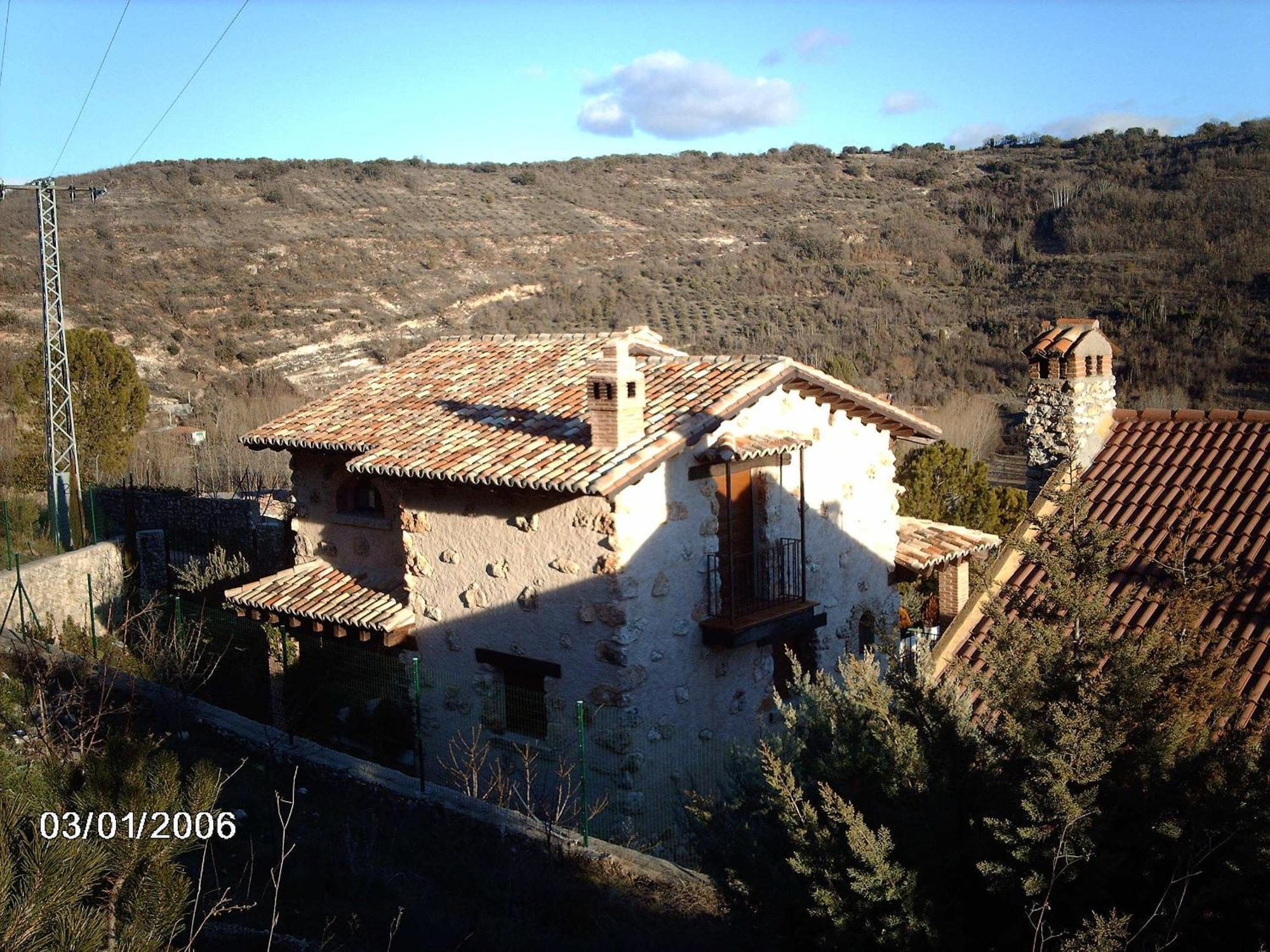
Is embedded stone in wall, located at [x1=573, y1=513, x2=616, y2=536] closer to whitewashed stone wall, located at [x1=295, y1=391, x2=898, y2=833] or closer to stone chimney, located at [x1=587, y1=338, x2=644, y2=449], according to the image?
whitewashed stone wall, located at [x1=295, y1=391, x2=898, y2=833]

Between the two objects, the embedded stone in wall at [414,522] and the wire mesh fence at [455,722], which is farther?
the embedded stone in wall at [414,522]

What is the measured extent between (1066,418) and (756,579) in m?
3.84

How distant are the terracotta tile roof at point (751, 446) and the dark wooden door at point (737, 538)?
376 mm

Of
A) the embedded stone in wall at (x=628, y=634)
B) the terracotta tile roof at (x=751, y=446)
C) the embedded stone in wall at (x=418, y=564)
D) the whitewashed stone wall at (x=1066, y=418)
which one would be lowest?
the embedded stone in wall at (x=628, y=634)

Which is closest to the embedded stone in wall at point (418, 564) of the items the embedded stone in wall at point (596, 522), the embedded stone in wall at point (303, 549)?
the embedded stone in wall at point (596, 522)

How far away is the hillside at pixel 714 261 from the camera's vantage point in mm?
34312

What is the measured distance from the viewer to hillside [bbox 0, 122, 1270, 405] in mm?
34312

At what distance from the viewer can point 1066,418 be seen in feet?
27.6

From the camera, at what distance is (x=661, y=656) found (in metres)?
10.2

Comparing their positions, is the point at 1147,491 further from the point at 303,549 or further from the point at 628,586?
the point at 303,549

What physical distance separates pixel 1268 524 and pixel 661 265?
37.0 metres

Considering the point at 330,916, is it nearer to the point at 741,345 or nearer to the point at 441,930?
the point at 441,930

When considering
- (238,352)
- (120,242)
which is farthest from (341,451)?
(120,242)

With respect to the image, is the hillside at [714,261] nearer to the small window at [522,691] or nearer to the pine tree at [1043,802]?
the small window at [522,691]
